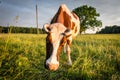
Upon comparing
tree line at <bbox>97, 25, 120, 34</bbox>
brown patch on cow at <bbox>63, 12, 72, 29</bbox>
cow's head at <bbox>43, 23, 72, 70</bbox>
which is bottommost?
cow's head at <bbox>43, 23, 72, 70</bbox>

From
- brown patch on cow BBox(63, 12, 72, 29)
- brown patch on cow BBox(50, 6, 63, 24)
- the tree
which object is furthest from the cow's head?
the tree

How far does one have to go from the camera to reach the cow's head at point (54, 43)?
418 centimetres

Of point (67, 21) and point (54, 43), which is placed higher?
point (67, 21)

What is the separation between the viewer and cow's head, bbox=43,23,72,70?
4184mm

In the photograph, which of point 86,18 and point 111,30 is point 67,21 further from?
point 111,30

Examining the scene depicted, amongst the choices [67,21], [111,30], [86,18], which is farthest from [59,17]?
[111,30]

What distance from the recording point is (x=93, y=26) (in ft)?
166

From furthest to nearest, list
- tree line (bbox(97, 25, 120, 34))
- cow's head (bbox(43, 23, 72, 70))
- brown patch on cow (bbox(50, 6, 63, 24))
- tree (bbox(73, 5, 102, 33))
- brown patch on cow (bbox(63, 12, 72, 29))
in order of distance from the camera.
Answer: tree line (bbox(97, 25, 120, 34)), tree (bbox(73, 5, 102, 33)), brown patch on cow (bbox(63, 12, 72, 29)), brown patch on cow (bbox(50, 6, 63, 24)), cow's head (bbox(43, 23, 72, 70))

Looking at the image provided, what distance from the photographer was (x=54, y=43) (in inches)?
172

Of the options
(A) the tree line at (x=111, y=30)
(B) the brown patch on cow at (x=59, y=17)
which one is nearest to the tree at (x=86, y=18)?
(A) the tree line at (x=111, y=30)

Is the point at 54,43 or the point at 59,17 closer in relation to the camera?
the point at 54,43

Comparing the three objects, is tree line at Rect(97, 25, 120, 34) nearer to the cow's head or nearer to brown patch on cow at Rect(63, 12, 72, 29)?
brown patch on cow at Rect(63, 12, 72, 29)

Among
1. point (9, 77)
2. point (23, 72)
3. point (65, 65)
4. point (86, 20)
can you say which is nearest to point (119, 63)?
point (65, 65)

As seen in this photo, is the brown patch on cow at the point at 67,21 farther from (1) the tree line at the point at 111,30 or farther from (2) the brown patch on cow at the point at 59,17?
(1) the tree line at the point at 111,30
